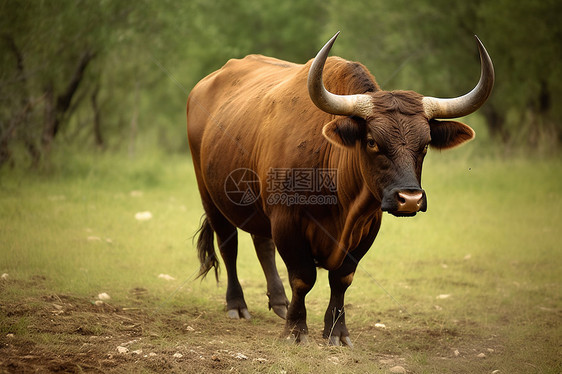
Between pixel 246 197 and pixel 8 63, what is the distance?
24.5ft

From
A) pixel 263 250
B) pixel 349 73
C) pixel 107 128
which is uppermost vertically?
pixel 349 73

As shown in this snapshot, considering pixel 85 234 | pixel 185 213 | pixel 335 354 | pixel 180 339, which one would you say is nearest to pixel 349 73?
pixel 335 354

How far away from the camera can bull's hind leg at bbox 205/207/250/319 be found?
6.43m

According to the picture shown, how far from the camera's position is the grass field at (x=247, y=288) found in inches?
188

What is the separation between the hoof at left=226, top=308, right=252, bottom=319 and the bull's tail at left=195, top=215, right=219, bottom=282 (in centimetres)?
73

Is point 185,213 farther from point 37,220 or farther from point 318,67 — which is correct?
point 318,67

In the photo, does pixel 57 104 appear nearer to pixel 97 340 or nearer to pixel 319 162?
pixel 97 340

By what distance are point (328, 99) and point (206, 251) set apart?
3202 millimetres

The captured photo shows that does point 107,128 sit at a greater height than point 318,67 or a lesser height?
lesser

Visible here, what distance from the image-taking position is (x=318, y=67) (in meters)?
4.41

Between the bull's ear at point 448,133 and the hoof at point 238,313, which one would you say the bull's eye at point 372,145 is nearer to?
the bull's ear at point 448,133

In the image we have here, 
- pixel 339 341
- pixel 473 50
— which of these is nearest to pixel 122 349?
pixel 339 341

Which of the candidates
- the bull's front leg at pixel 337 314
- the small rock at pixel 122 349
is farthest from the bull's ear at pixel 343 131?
the small rock at pixel 122 349

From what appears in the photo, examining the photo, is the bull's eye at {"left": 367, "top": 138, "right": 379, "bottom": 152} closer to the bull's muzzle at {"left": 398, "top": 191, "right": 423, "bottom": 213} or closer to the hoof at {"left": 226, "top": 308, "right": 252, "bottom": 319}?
the bull's muzzle at {"left": 398, "top": 191, "right": 423, "bottom": 213}
